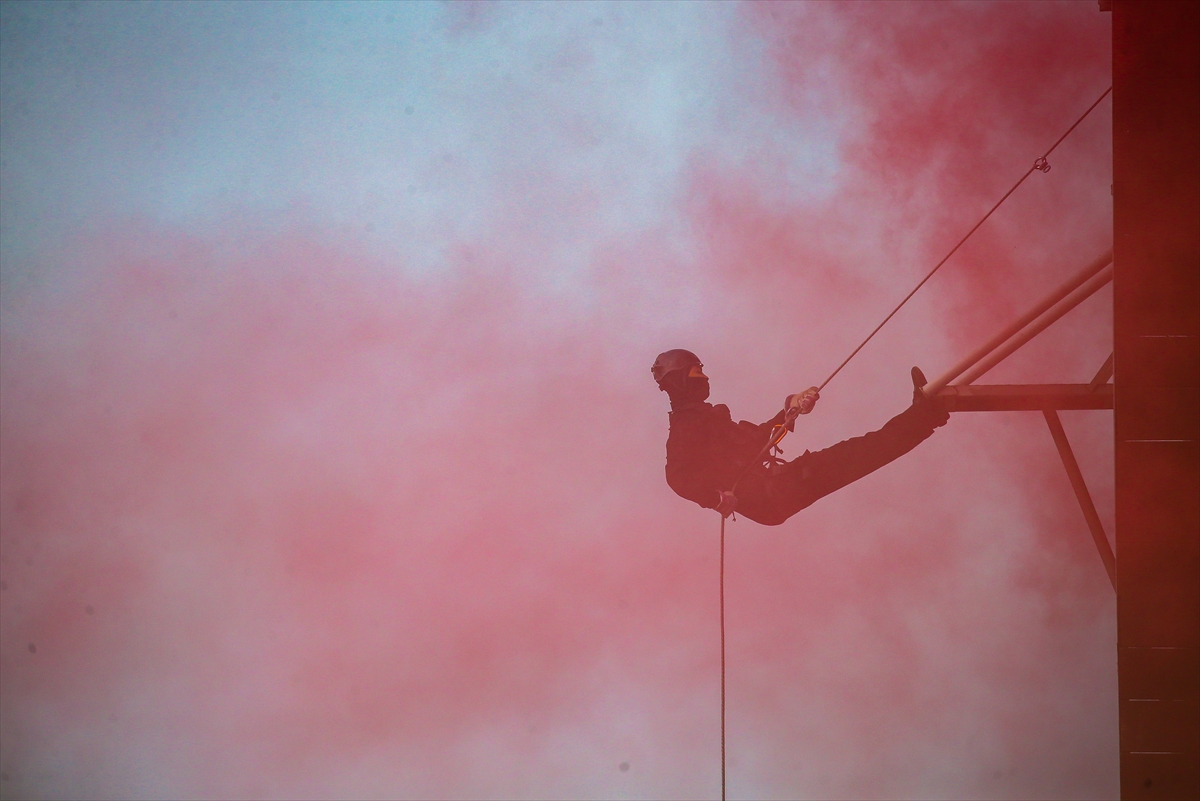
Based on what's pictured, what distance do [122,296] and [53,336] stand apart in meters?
0.50

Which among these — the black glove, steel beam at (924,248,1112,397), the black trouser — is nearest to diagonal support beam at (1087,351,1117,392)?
steel beam at (924,248,1112,397)

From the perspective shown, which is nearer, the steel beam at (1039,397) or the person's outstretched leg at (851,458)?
the steel beam at (1039,397)

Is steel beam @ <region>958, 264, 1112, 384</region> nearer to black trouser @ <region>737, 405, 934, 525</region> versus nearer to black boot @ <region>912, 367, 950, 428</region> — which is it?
black boot @ <region>912, 367, 950, 428</region>

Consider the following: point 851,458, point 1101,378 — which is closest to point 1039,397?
point 1101,378

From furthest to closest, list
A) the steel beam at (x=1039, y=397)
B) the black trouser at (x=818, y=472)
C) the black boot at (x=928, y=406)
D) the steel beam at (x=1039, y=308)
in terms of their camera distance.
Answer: the black trouser at (x=818, y=472) < the black boot at (x=928, y=406) < the steel beam at (x=1039, y=397) < the steel beam at (x=1039, y=308)

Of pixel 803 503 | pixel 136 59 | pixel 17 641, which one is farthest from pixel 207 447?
pixel 803 503

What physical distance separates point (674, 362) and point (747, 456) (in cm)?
51

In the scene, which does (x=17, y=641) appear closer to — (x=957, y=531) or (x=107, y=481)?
(x=107, y=481)

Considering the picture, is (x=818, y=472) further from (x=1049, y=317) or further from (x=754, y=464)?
(x=1049, y=317)

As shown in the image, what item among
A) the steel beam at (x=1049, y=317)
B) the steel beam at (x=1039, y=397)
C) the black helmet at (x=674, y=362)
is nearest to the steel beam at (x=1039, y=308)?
the steel beam at (x=1049, y=317)

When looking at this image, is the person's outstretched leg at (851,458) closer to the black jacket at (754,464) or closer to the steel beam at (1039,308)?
the black jacket at (754,464)

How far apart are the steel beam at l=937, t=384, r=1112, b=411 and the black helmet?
1.13 m

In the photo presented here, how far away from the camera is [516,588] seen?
5.28 meters

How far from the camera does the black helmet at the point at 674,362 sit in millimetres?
3990
